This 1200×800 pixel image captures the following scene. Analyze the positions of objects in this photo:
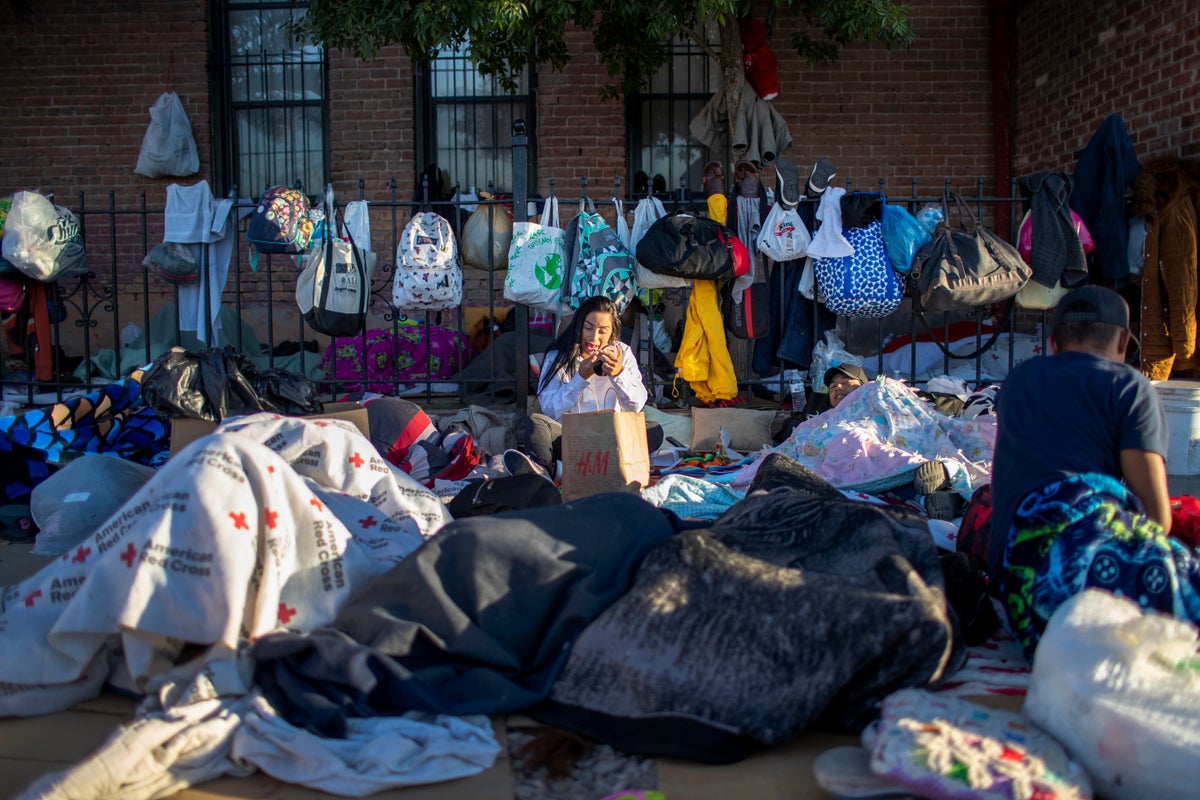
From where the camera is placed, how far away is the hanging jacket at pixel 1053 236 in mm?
6402

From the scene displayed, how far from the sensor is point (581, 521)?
3014 millimetres

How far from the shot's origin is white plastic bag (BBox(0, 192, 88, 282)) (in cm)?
618

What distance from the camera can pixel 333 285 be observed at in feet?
20.0

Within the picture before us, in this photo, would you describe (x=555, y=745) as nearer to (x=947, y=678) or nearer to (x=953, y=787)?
(x=953, y=787)

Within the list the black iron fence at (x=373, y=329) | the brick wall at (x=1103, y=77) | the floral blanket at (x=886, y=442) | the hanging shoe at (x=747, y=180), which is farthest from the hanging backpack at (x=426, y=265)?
the brick wall at (x=1103, y=77)

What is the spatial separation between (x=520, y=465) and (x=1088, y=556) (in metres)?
2.95

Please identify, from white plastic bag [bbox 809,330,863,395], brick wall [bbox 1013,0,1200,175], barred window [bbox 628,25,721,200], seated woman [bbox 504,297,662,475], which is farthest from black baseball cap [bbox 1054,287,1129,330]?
barred window [bbox 628,25,721,200]

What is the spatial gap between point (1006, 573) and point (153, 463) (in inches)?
176

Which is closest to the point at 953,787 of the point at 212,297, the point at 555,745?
the point at 555,745

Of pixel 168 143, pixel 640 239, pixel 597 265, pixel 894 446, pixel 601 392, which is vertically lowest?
pixel 894 446

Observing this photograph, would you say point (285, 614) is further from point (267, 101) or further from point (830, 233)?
point (267, 101)

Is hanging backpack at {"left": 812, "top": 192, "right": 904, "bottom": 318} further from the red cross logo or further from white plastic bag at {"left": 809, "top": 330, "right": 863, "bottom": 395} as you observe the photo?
the red cross logo

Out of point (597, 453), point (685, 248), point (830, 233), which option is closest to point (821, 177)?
point (830, 233)

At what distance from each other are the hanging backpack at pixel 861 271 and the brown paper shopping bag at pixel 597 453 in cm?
217
